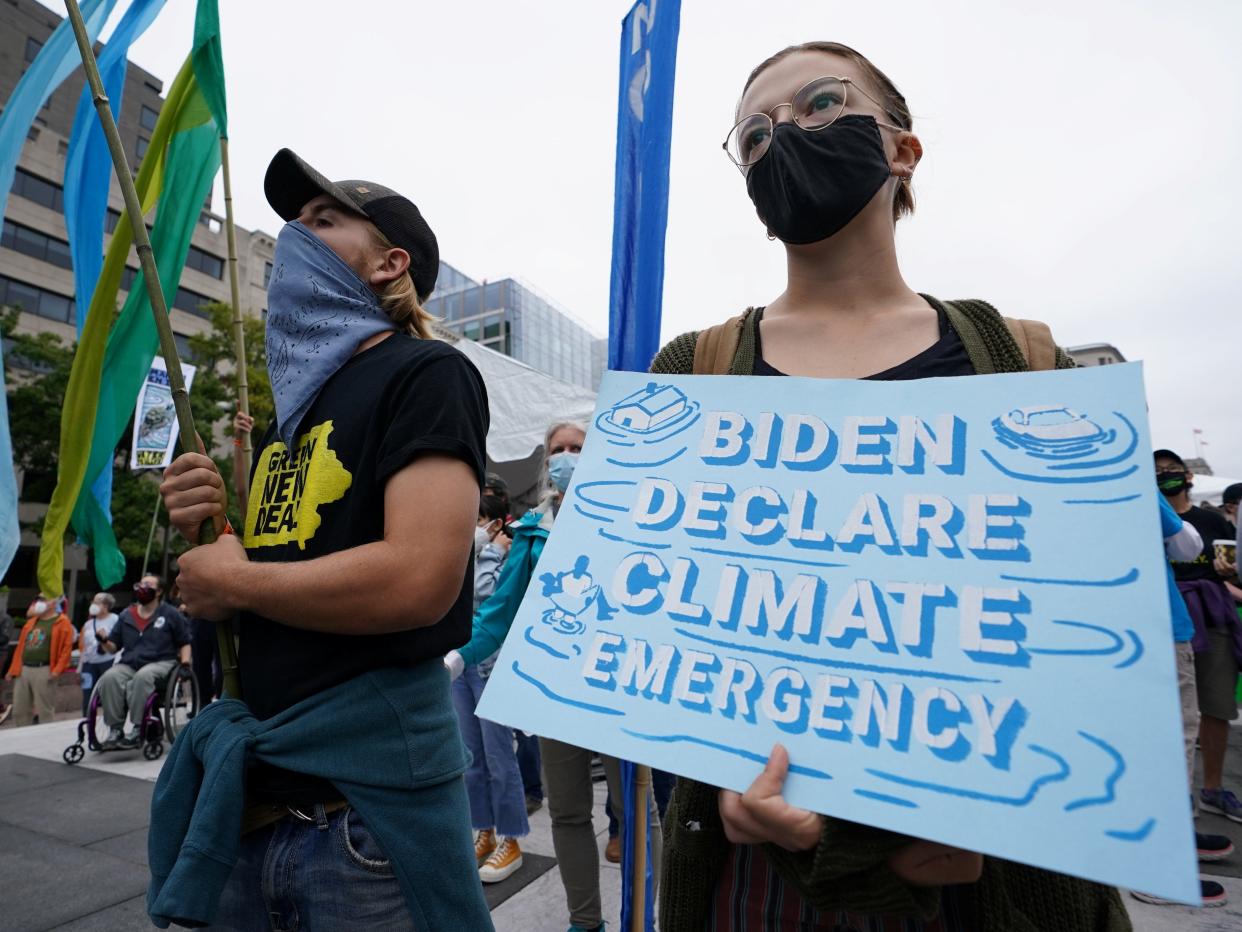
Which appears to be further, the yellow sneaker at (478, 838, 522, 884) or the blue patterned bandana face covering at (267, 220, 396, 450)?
the yellow sneaker at (478, 838, 522, 884)

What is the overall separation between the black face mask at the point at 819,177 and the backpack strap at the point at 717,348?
0.55ft

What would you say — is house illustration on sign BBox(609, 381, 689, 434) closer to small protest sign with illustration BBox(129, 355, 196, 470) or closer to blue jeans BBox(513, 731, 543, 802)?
blue jeans BBox(513, 731, 543, 802)

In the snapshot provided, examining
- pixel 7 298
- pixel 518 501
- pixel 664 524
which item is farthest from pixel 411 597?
pixel 7 298

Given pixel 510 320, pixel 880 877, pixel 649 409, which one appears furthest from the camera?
pixel 510 320

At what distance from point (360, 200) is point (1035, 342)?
1347 mm

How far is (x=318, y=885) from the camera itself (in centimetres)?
111

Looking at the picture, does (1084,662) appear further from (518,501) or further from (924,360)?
(518,501)

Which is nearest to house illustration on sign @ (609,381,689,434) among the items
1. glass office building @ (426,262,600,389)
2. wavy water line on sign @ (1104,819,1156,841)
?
wavy water line on sign @ (1104,819,1156,841)

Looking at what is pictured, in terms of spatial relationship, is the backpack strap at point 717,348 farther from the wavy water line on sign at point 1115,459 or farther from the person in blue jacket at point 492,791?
the person in blue jacket at point 492,791

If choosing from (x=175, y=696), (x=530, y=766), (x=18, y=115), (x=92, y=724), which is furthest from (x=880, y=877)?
Answer: (x=175, y=696)

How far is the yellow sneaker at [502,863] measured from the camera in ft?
10.6

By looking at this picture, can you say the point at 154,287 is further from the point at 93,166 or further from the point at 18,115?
the point at 18,115

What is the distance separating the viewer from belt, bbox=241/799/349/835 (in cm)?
115

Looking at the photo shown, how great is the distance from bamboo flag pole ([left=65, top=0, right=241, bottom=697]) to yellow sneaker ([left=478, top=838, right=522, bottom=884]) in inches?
90.4
